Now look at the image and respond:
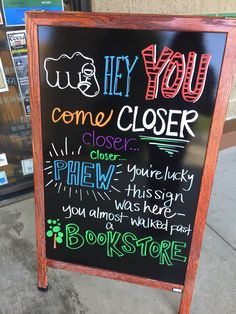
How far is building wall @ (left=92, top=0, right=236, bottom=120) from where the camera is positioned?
2.70 meters

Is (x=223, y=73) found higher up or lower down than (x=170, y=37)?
lower down

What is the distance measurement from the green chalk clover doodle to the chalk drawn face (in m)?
0.79

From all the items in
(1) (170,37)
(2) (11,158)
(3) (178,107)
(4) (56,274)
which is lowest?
(4) (56,274)

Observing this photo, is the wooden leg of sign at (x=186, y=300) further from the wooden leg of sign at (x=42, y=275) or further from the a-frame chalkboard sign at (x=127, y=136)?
the wooden leg of sign at (x=42, y=275)

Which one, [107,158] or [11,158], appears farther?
[11,158]

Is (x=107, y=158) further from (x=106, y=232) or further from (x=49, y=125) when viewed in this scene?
(x=106, y=232)

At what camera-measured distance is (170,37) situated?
1340 mm

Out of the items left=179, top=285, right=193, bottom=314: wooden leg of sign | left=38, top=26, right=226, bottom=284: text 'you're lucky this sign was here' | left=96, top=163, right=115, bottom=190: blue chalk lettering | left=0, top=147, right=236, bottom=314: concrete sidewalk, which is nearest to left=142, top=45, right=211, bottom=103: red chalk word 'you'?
left=38, top=26, right=226, bottom=284: text 'you're lucky this sign was here'

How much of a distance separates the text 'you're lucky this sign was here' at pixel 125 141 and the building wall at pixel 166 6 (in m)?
1.49

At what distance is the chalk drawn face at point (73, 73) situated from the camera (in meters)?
1.45

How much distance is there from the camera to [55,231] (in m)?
1.84

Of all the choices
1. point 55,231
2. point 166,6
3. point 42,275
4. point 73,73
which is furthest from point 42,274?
point 166,6

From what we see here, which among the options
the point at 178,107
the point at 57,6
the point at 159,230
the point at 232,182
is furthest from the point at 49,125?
the point at 232,182

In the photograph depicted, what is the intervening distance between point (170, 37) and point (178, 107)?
0.32 metres
